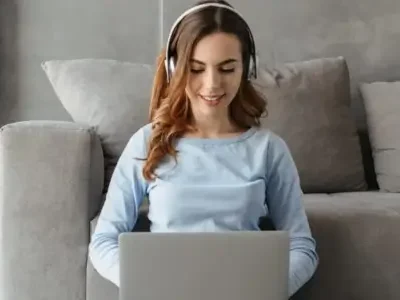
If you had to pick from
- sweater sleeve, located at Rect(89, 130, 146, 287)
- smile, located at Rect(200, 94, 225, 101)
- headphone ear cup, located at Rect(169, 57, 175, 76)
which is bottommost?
sweater sleeve, located at Rect(89, 130, 146, 287)

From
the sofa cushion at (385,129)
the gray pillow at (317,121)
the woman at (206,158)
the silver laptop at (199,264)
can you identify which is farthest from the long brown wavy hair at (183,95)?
the sofa cushion at (385,129)

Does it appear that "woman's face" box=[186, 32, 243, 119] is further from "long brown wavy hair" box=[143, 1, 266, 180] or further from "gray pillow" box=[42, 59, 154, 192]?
"gray pillow" box=[42, 59, 154, 192]

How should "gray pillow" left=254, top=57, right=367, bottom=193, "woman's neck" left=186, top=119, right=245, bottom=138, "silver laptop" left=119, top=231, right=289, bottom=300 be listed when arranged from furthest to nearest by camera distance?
"gray pillow" left=254, top=57, right=367, bottom=193
"woman's neck" left=186, top=119, right=245, bottom=138
"silver laptop" left=119, top=231, right=289, bottom=300

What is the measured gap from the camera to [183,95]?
1395 millimetres

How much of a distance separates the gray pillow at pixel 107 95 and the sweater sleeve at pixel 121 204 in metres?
0.40

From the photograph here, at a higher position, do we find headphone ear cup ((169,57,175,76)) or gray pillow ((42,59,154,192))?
headphone ear cup ((169,57,175,76))

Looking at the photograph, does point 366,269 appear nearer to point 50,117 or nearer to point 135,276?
point 135,276

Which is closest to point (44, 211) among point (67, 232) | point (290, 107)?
point (67, 232)

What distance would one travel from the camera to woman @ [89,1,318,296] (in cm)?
134

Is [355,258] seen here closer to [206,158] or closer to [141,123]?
[206,158]

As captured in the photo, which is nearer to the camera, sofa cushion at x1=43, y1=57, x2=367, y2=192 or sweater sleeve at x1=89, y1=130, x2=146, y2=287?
sweater sleeve at x1=89, y1=130, x2=146, y2=287

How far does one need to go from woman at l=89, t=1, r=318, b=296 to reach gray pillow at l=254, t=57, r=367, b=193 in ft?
1.63

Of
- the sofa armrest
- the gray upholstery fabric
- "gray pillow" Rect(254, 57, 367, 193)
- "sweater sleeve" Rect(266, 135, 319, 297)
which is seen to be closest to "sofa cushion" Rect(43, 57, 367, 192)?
"gray pillow" Rect(254, 57, 367, 193)

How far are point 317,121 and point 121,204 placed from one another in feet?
2.48
